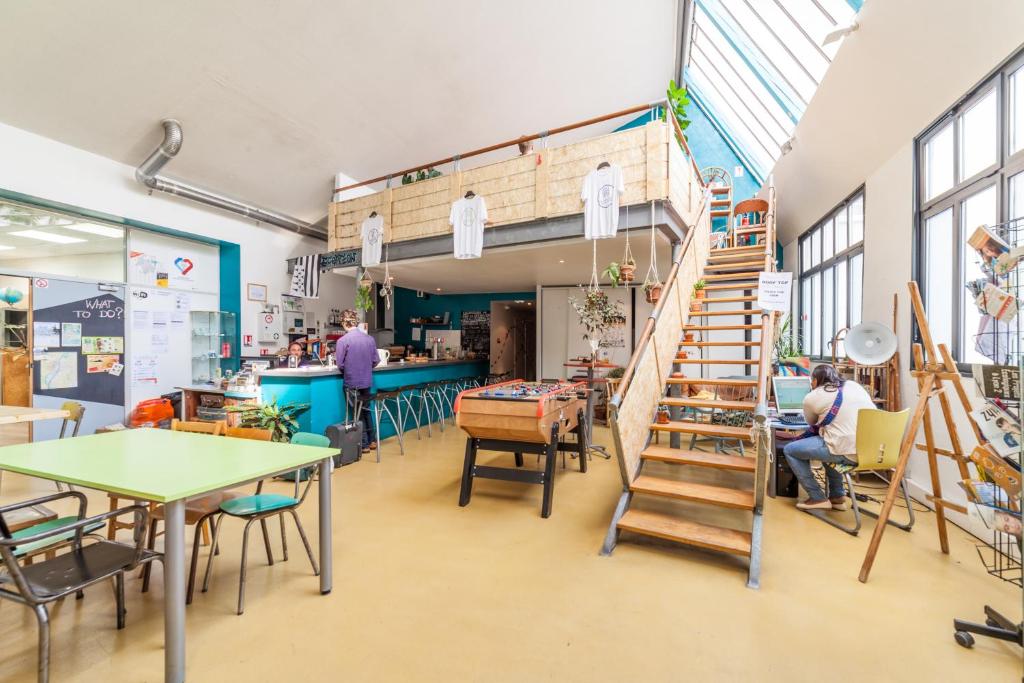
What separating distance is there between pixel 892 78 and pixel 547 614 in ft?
17.9

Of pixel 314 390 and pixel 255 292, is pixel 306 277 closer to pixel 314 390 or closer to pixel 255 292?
pixel 255 292

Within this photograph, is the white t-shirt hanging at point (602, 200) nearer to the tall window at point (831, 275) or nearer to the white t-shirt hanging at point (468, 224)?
the white t-shirt hanging at point (468, 224)

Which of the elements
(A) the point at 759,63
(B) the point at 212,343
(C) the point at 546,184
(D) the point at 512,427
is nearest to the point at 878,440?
(D) the point at 512,427

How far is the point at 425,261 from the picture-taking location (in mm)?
6766

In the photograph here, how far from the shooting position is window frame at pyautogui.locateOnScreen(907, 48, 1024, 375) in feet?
10.8

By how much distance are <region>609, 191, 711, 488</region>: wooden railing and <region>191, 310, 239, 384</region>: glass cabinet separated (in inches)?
266

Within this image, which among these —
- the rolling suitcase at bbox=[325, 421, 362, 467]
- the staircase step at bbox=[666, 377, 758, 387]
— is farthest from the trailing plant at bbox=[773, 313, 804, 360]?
the rolling suitcase at bbox=[325, 421, 362, 467]

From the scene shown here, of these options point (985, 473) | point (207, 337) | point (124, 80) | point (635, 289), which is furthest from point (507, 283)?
point (985, 473)

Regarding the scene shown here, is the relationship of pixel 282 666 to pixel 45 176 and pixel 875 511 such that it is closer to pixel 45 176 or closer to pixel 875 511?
pixel 875 511

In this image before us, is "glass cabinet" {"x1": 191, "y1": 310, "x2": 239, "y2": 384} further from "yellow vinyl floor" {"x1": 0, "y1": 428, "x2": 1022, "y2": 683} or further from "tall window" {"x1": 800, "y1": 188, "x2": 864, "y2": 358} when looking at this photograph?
"tall window" {"x1": 800, "y1": 188, "x2": 864, "y2": 358}

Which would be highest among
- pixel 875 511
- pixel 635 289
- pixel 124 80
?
pixel 124 80

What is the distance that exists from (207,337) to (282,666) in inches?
273

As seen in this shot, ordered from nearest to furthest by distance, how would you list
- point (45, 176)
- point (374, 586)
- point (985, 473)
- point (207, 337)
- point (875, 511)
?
point (985, 473) < point (374, 586) < point (875, 511) < point (45, 176) < point (207, 337)

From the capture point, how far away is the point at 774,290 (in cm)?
433
